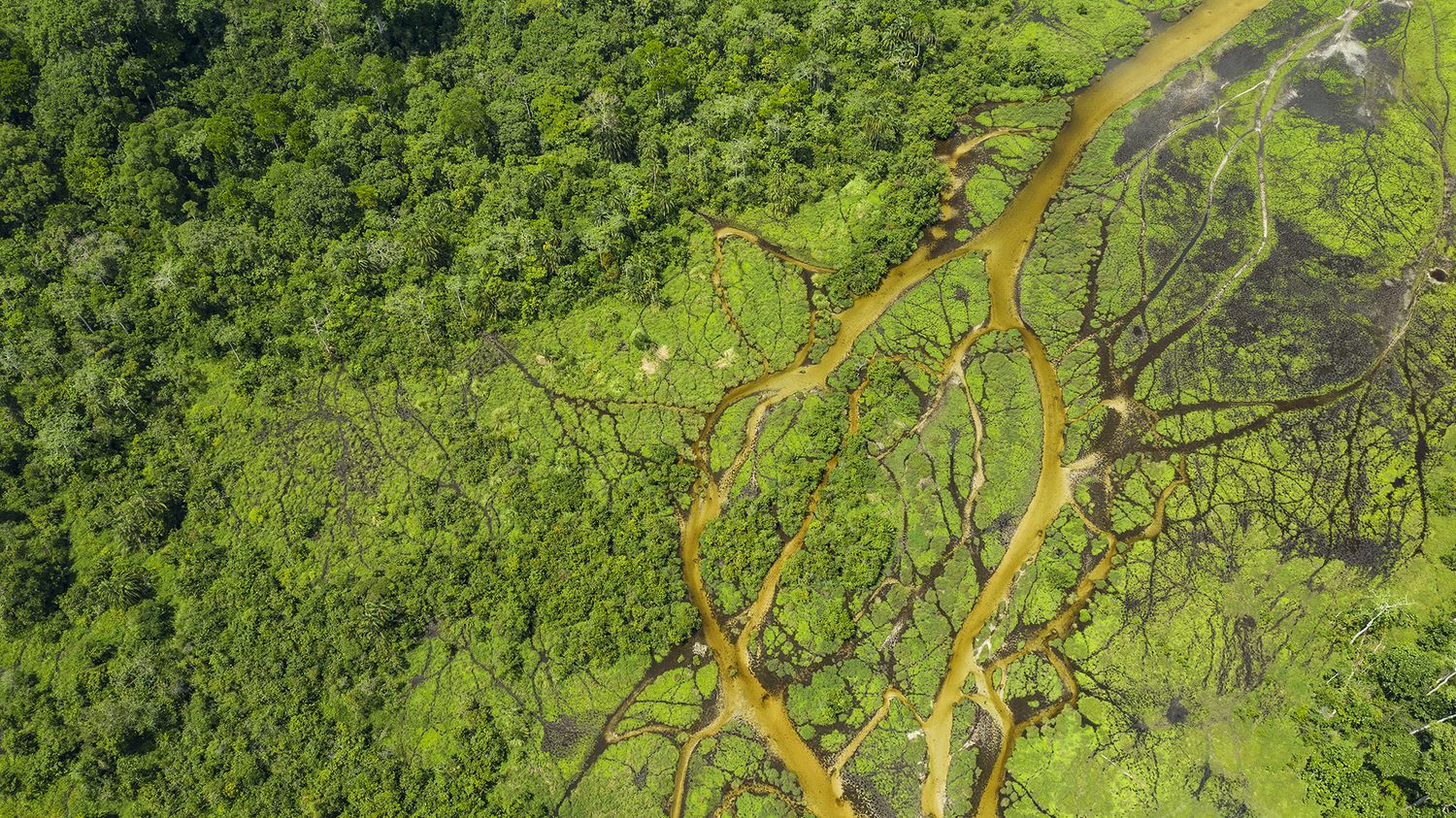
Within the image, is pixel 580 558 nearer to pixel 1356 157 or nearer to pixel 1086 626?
pixel 1086 626

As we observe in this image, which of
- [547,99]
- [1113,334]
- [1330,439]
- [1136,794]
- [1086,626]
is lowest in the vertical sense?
[1136,794]

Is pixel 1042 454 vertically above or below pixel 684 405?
below

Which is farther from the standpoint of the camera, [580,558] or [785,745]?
[580,558]

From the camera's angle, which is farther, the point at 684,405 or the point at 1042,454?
the point at 684,405

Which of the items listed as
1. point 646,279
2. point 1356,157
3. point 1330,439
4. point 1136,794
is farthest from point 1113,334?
point 646,279

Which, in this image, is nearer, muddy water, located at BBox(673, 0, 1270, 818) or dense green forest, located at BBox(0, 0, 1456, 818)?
muddy water, located at BBox(673, 0, 1270, 818)
